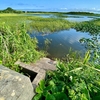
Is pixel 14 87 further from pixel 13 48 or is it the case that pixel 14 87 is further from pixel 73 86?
pixel 13 48

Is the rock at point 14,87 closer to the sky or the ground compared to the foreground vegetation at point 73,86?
closer to the sky

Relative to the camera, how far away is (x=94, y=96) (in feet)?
Result: 6.11

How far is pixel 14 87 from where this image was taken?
5.40ft

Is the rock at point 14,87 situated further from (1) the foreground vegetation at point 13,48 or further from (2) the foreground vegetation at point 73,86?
(1) the foreground vegetation at point 13,48

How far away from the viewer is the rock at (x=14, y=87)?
156 centimetres

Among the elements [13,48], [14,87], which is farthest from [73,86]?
[13,48]

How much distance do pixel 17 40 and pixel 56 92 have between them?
238cm

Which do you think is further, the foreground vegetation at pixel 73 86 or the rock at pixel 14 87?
the foreground vegetation at pixel 73 86

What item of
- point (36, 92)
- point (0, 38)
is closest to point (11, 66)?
point (0, 38)

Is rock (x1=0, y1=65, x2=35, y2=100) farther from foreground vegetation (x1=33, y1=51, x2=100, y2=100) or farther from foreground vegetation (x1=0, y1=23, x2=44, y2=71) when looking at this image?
foreground vegetation (x1=0, y1=23, x2=44, y2=71)

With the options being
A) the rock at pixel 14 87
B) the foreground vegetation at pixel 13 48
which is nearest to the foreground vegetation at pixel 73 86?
the rock at pixel 14 87

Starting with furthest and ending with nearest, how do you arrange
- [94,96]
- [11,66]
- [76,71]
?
[11,66]
[76,71]
[94,96]

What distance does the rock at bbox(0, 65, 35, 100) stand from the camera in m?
1.56

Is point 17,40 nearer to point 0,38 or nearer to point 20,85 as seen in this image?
point 0,38
